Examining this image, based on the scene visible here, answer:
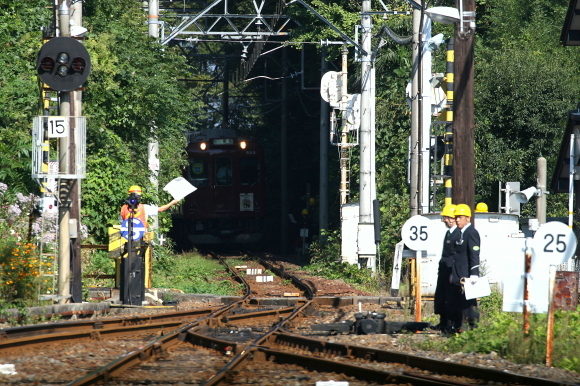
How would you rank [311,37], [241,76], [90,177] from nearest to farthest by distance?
[90,177] < [311,37] < [241,76]

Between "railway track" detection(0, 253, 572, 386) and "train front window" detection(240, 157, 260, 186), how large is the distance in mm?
21476

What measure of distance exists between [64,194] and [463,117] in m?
5.75

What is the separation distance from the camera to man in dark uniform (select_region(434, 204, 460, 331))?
11.1 metres

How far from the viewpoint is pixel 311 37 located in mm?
30828

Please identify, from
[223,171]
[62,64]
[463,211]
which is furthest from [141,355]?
[223,171]

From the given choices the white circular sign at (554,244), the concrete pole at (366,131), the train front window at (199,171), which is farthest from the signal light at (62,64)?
the train front window at (199,171)

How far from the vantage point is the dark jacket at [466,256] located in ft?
35.6

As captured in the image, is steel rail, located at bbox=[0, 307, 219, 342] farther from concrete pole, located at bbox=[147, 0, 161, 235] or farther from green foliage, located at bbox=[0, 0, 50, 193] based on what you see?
concrete pole, located at bbox=[147, 0, 161, 235]

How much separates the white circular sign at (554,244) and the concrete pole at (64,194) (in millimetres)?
7128

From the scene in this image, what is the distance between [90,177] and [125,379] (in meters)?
12.4

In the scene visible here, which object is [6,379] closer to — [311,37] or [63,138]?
[63,138]

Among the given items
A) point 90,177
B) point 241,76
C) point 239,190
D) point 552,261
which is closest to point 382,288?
point 90,177

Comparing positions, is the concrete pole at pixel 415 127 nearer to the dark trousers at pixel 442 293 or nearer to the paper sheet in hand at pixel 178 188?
the paper sheet in hand at pixel 178 188

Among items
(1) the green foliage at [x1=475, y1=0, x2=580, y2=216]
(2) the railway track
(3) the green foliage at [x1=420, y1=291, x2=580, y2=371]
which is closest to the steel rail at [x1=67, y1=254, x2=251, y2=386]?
(2) the railway track
